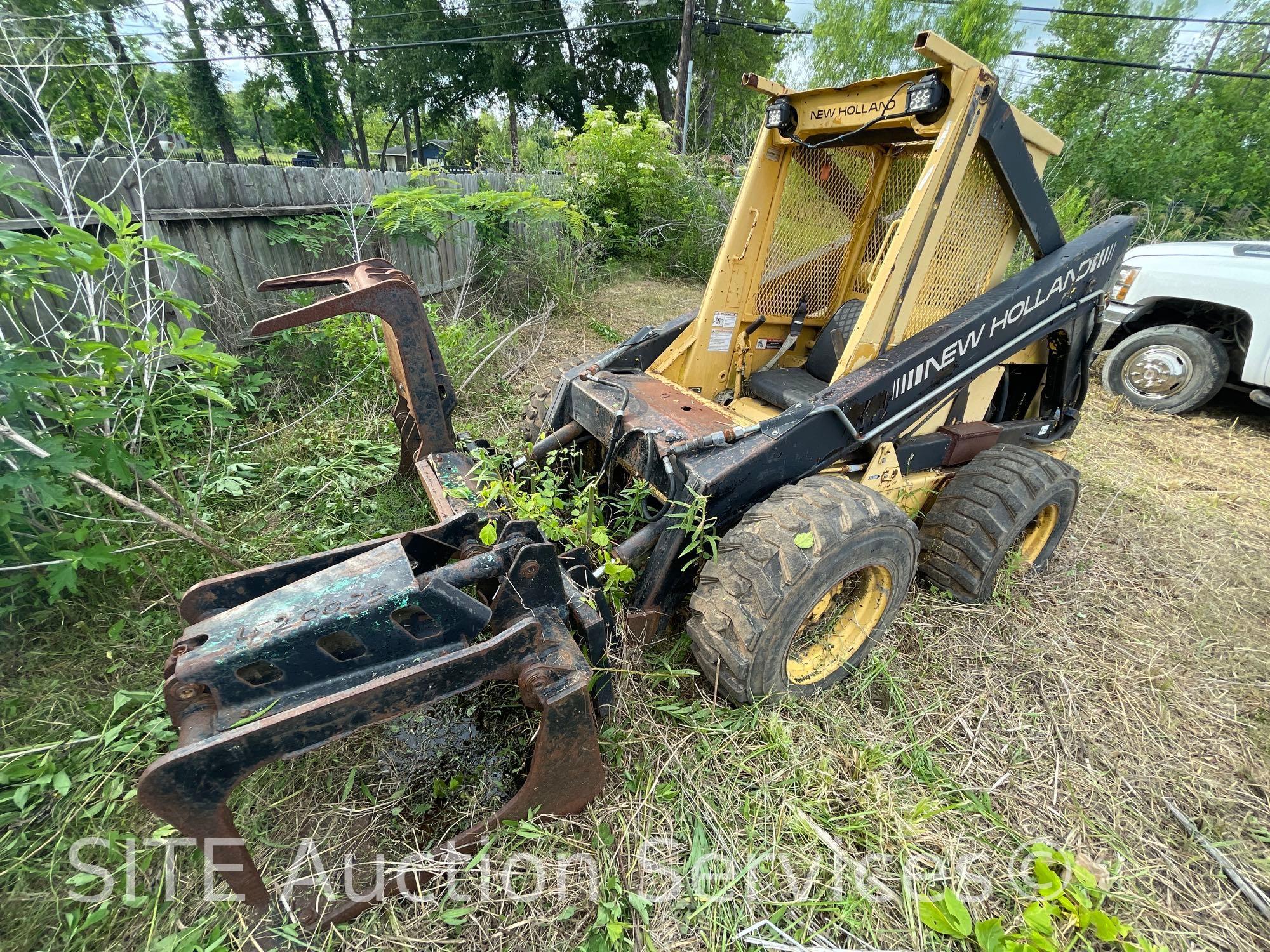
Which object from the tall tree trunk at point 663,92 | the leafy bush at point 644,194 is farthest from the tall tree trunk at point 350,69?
the leafy bush at point 644,194

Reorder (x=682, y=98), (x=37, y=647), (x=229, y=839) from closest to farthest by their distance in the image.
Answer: (x=229, y=839) → (x=37, y=647) → (x=682, y=98)

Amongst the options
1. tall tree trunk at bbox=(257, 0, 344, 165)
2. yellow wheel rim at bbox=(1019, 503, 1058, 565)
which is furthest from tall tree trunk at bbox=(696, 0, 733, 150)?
tall tree trunk at bbox=(257, 0, 344, 165)

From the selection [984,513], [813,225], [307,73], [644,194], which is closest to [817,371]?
[813,225]

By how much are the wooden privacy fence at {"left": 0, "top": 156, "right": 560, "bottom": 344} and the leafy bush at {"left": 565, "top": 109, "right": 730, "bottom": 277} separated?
13.8 ft

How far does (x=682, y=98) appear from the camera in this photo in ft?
51.5

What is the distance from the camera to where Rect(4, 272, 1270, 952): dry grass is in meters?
1.69

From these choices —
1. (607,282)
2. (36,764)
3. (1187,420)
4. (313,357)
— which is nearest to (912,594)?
(36,764)

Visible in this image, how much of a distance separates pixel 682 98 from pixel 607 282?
32.4ft

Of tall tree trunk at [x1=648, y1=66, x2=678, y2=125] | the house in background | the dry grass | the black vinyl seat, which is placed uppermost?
tall tree trunk at [x1=648, y1=66, x2=678, y2=125]

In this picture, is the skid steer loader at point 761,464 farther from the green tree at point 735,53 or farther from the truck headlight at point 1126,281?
the green tree at point 735,53

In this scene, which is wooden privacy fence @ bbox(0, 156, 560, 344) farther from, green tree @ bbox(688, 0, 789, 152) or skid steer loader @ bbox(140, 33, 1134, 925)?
green tree @ bbox(688, 0, 789, 152)

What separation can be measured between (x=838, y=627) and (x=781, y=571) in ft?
2.30

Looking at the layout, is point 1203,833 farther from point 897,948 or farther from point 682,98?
point 682,98

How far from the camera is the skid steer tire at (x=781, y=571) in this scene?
2016 mm
